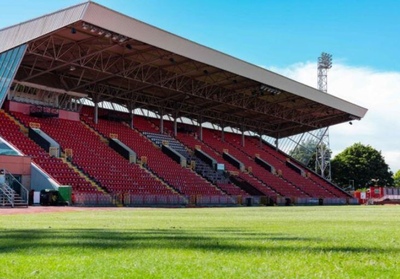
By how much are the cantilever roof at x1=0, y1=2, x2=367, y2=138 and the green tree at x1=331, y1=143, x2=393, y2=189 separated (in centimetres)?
2888

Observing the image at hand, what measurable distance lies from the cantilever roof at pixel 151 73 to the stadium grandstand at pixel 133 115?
0.36 ft

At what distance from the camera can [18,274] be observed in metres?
5.18

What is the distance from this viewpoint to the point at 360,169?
96.9 metres

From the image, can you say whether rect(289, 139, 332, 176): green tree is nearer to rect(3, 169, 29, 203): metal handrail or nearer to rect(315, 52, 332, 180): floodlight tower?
rect(315, 52, 332, 180): floodlight tower

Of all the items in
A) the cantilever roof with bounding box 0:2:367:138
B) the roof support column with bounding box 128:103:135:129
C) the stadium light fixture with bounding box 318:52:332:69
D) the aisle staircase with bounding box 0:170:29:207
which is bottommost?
the aisle staircase with bounding box 0:170:29:207

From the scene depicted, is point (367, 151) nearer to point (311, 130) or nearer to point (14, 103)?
point (311, 130)

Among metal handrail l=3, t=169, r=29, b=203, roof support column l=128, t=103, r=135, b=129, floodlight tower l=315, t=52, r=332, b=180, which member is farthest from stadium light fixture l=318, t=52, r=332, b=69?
metal handrail l=3, t=169, r=29, b=203

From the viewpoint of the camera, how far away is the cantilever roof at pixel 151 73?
117ft

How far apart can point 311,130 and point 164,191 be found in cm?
3841

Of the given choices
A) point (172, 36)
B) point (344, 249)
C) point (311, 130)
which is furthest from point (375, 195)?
point (344, 249)

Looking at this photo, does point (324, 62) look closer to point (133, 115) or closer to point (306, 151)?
point (306, 151)

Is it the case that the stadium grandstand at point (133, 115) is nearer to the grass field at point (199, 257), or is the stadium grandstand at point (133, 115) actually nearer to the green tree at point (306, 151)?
the green tree at point (306, 151)

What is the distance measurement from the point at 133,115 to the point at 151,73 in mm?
11871

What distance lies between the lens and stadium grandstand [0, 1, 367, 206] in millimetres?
35094
